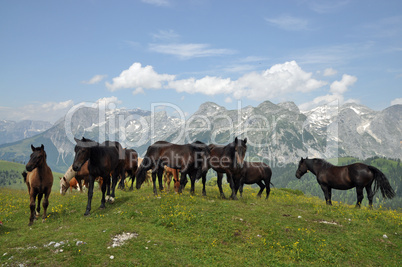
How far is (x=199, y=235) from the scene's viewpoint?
40.2 feet

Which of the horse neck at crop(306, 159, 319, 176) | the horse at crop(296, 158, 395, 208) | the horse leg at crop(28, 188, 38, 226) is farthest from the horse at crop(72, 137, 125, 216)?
the horse at crop(296, 158, 395, 208)

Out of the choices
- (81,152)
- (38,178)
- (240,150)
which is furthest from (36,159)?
(240,150)

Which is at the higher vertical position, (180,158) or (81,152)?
(81,152)

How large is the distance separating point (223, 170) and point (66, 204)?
10.5 m

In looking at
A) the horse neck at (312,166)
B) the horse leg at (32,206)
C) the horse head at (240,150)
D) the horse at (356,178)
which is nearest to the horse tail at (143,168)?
the horse head at (240,150)

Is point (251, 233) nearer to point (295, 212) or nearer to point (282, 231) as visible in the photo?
point (282, 231)

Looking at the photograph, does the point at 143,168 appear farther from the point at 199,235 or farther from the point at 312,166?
the point at 312,166

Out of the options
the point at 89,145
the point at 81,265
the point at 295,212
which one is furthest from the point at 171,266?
the point at 295,212

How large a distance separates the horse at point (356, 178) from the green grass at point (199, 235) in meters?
2.80

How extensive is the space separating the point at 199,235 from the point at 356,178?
1342cm

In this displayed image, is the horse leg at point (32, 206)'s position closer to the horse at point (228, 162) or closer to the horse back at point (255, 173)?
the horse at point (228, 162)

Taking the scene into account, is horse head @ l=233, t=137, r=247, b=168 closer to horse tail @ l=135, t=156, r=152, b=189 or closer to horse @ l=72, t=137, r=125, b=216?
horse tail @ l=135, t=156, r=152, b=189

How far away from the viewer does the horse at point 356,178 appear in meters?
19.2

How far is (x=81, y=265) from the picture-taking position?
9508 millimetres
